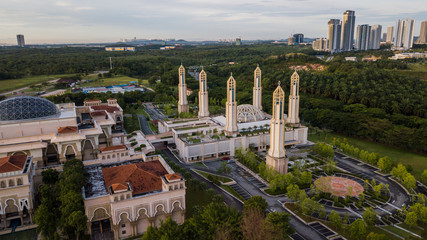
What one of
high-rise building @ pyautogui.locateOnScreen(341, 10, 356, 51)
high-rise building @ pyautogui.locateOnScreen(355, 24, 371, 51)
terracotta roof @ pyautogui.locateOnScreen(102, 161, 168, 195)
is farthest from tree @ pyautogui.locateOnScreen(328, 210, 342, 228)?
high-rise building @ pyautogui.locateOnScreen(355, 24, 371, 51)

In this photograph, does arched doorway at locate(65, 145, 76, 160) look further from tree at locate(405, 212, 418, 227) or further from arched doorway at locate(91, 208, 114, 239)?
tree at locate(405, 212, 418, 227)

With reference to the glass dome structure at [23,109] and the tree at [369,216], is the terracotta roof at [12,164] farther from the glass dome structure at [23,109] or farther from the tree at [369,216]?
the tree at [369,216]

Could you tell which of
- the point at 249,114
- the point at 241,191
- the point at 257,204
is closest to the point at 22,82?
Answer: the point at 249,114

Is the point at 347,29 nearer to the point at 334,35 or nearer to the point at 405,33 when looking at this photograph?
the point at 334,35

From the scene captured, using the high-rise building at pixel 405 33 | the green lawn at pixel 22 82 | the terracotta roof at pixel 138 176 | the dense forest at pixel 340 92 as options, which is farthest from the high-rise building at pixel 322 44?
the terracotta roof at pixel 138 176

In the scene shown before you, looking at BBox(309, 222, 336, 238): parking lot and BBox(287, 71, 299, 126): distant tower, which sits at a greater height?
BBox(287, 71, 299, 126): distant tower

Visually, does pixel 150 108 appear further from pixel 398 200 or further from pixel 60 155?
pixel 398 200
